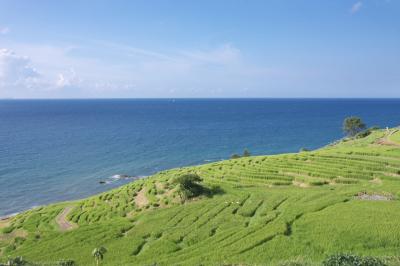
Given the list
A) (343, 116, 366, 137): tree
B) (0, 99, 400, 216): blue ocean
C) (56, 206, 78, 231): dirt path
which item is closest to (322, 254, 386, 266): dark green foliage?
(56, 206, 78, 231): dirt path

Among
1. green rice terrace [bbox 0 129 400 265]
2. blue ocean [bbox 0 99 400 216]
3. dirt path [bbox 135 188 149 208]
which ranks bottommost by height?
blue ocean [bbox 0 99 400 216]

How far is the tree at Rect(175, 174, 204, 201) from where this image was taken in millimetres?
55469

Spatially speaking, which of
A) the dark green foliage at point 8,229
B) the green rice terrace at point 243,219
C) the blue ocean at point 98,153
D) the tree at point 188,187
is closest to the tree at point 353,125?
Result: the blue ocean at point 98,153

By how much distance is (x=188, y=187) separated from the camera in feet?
184

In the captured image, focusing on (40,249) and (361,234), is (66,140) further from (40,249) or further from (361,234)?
(361,234)

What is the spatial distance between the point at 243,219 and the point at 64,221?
98.1 ft

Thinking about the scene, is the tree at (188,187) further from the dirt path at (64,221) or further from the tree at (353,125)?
the tree at (353,125)

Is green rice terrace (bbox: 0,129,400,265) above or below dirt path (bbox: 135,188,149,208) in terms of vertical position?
above

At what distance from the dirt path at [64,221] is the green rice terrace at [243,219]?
22 centimetres

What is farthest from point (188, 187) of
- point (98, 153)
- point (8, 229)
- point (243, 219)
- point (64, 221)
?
point (98, 153)

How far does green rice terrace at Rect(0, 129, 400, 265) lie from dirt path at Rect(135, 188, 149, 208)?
0.30m

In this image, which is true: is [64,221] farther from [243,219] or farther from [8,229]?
[243,219]

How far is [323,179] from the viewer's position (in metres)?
56.8

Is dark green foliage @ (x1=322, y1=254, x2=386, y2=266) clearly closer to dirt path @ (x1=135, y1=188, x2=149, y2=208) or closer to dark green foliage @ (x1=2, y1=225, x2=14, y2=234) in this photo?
dirt path @ (x1=135, y1=188, x2=149, y2=208)
